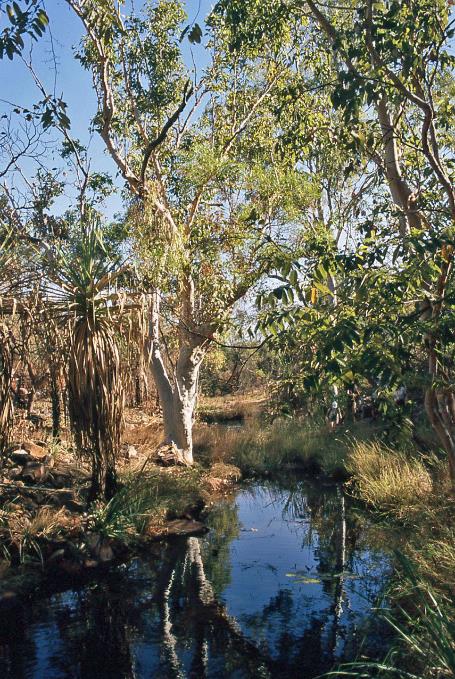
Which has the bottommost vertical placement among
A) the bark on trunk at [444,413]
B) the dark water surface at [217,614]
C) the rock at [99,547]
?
the dark water surface at [217,614]

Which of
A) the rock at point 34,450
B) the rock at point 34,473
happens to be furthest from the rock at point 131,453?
the rock at point 34,473

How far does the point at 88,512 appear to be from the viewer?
10914 mm

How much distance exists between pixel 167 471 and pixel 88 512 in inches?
182

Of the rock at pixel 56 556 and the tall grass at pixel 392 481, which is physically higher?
the tall grass at pixel 392 481

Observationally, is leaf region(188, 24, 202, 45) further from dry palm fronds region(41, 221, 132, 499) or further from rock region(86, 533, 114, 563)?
rock region(86, 533, 114, 563)

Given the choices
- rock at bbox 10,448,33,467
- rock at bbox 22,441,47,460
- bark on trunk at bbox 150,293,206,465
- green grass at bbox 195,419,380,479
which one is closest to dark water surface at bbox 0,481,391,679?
rock at bbox 10,448,33,467

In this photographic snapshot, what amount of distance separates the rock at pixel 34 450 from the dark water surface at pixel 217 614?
10.7 ft

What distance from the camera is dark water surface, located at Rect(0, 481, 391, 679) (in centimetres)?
692

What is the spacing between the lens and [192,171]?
16.0 m

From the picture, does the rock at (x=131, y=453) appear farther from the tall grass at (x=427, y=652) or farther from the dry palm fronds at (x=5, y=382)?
the tall grass at (x=427, y=652)

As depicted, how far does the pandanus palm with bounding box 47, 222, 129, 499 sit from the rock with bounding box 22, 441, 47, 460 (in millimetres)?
3167

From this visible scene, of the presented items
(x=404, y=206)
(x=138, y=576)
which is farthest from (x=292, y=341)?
(x=138, y=576)

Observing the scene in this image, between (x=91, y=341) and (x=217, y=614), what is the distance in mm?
4059

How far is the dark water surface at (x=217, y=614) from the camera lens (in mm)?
6922
